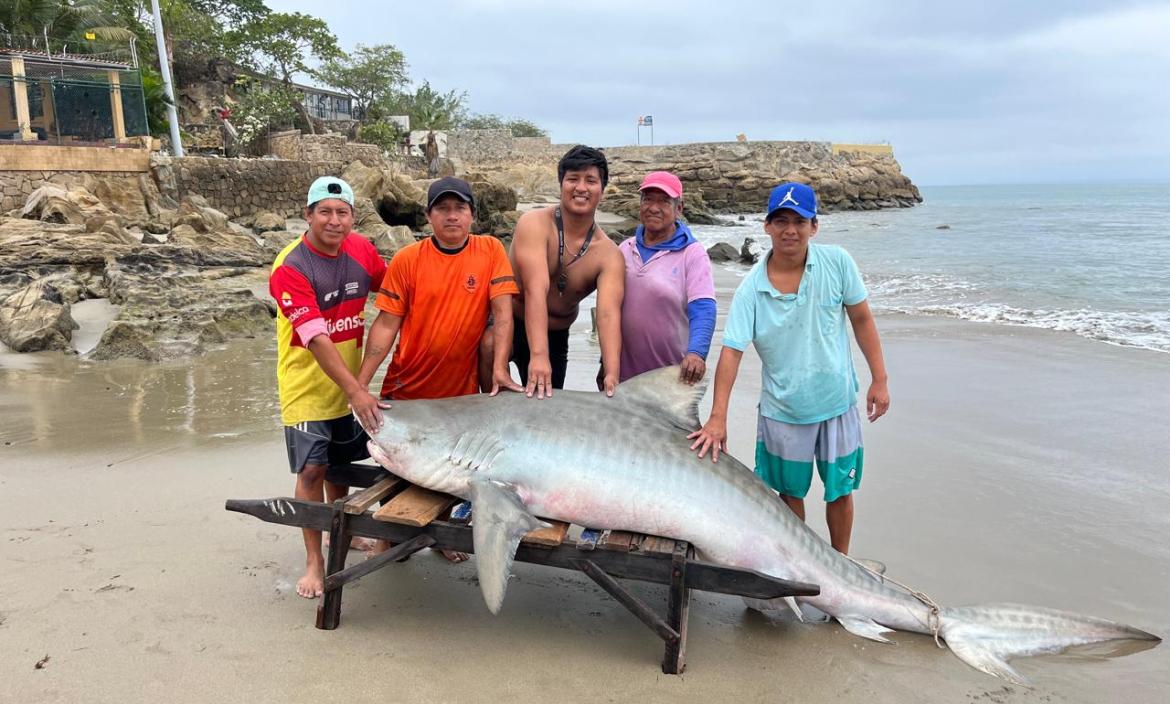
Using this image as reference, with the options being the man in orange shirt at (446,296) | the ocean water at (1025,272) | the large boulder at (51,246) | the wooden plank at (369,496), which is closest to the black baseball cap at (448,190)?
the man in orange shirt at (446,296)

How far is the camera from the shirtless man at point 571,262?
12.4 ft

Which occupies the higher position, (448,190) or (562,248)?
(448,190)

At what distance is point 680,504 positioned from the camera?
3156 mm

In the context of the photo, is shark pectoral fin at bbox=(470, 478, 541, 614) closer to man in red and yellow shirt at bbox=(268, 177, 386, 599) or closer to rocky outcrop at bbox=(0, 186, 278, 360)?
man in red and yellow shirt at bbox=(268, 177, 386, 599)

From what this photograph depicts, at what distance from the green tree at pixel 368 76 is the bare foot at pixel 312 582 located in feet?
147

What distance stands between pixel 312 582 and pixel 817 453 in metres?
2.49

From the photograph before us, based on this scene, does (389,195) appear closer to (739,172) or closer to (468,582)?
(468,582)

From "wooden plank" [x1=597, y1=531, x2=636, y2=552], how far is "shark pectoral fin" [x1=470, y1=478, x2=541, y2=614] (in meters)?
0.28

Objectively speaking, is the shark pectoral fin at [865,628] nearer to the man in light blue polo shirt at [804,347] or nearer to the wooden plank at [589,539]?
the man in light blue polo shirt at [804,347]

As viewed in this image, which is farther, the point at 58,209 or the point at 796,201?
the point at 58,209

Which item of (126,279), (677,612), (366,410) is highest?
(126,279)

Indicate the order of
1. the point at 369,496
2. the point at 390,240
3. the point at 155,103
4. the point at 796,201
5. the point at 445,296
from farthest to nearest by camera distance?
the point at 155,103
the point at 390,240
the point at 445,296
the point at 796,201
the point at 369,496

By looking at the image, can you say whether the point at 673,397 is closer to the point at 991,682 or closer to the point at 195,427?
the point at 991,682

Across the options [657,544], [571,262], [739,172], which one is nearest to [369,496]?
[657,544]
